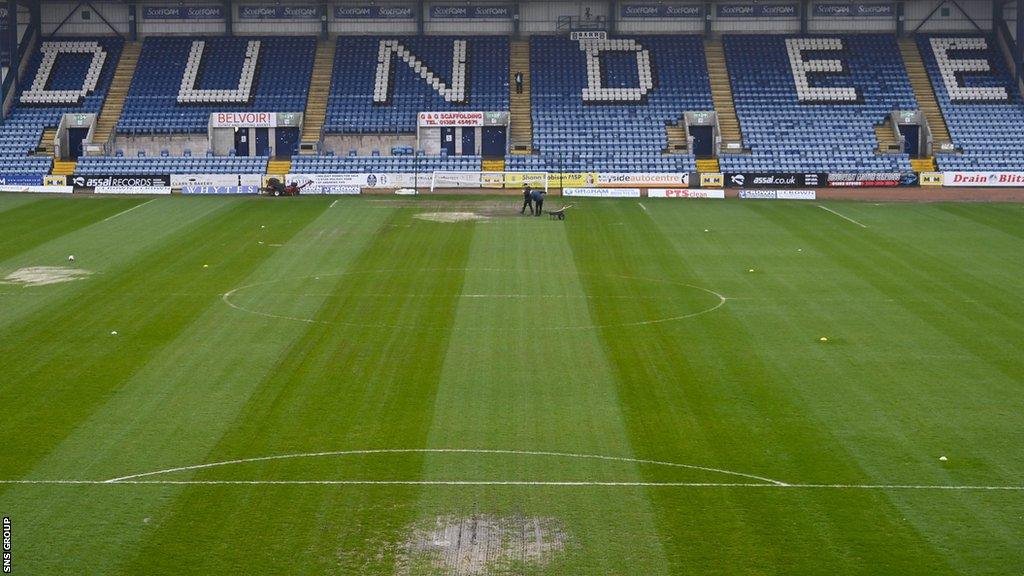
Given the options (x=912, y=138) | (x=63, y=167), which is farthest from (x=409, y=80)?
(x=912, y=138)

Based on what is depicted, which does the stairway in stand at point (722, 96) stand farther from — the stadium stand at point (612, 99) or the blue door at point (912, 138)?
the blue door at point (912, 138)

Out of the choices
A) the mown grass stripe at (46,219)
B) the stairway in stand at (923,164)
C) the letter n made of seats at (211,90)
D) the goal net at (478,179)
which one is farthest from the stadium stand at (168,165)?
the stairway in stand at (923,164)

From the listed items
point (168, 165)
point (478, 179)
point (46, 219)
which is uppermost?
point (168, 165)

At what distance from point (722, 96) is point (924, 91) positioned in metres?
11.9

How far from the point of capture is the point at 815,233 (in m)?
48.4

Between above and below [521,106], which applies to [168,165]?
below

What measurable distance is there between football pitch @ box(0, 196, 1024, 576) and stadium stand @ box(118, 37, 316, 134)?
1212 inches

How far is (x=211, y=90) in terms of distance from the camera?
2938 inches

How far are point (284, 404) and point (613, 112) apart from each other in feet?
173

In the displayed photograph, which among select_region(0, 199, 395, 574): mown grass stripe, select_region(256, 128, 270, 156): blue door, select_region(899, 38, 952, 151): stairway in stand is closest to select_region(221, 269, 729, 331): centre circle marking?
select_region(0, 199, 395, 574): mown grass stripe

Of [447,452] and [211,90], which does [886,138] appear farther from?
[447,452]

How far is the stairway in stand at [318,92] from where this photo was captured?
72631 mm

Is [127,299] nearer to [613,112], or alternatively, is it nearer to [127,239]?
[127,239]

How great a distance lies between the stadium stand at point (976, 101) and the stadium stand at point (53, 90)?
48880 millimetres
